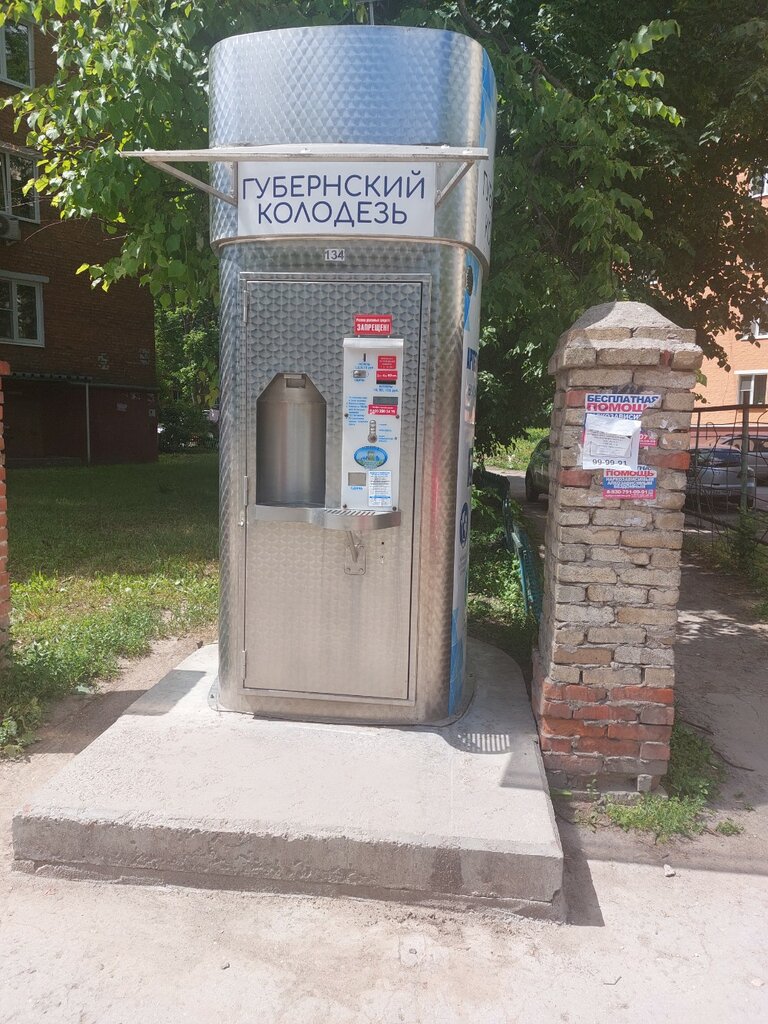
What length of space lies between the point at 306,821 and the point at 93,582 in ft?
16.6

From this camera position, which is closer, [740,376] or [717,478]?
[717,478]

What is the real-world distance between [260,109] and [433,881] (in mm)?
3556

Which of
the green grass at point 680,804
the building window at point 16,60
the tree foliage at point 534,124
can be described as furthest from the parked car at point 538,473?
the building window at point 16,60

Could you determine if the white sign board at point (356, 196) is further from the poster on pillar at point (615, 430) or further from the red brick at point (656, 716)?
the red brick at point (656, 716)

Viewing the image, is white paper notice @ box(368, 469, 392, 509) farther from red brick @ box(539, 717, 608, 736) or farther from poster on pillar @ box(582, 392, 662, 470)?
red brick @ box(539, 717, 608, 736)

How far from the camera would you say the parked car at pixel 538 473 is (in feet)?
52.1

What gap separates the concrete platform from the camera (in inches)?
117

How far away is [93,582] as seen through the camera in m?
7.45

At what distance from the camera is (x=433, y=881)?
117 inches

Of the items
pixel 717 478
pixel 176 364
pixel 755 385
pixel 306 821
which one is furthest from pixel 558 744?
pixel 176 364

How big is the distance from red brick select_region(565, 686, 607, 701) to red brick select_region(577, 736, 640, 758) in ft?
0.66

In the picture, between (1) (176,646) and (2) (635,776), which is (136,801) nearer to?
(2) (635,776)

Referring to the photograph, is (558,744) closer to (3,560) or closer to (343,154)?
(343,154)

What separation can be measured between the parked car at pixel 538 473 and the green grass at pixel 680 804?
11701 mm
